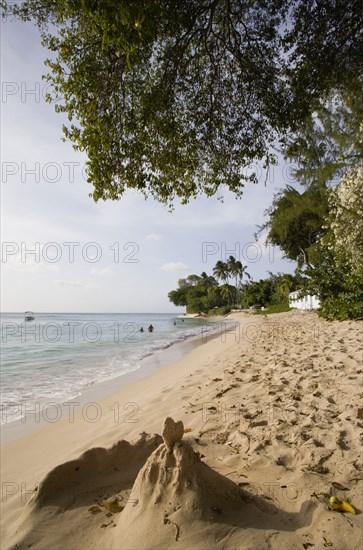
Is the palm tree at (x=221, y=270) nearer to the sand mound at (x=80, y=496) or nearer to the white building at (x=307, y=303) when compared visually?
the white building at (x=307, y=303)

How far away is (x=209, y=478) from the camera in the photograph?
250 cm

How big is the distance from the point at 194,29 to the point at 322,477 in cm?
547

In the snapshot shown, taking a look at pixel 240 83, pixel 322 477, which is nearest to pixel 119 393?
pixel 322 477

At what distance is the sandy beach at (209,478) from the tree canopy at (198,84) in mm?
3433

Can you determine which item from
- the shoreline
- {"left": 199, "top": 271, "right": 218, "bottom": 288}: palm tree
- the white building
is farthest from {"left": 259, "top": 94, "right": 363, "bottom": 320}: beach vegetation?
{"left": 199, "top": 271, "right": 218, "bottom": 288}: palm tree

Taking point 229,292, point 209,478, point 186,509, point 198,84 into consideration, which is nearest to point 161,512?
point 186,509

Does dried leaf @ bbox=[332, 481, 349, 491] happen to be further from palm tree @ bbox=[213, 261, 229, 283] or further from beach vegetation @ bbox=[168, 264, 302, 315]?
palm tree @ bbox=[213, 261, 229, 283]

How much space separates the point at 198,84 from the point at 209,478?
514 centimetres

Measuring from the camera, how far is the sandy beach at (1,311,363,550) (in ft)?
7.26

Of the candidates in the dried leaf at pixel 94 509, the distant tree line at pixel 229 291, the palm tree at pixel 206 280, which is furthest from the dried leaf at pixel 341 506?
the palm tree at pixel 206 280

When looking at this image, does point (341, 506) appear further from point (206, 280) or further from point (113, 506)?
point (206, 280)

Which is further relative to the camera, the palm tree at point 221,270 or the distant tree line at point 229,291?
the palm tree at point 221,270

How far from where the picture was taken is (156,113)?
486 centimetres

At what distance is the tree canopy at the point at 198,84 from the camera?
434cm
